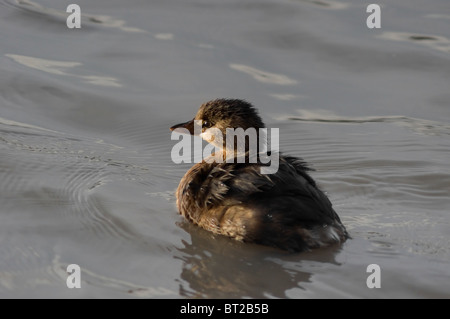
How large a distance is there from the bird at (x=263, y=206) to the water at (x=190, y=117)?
4.9 inches

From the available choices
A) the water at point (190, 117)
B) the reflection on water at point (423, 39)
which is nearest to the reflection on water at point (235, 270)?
the water at point (190, 117)

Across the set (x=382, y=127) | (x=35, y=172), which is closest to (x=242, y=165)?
(x=35, y=172)

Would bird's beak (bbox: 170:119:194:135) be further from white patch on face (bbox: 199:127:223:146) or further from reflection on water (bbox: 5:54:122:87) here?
reflection on water (bbox: 5:54:122:87)

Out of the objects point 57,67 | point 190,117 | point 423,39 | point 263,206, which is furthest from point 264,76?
point 263,206

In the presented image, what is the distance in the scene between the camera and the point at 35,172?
25.7 feet

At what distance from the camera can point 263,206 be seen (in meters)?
6.31

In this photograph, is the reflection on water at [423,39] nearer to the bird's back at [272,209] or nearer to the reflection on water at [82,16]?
the reflection on water at [82,16]

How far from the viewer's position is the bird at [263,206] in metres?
6.29

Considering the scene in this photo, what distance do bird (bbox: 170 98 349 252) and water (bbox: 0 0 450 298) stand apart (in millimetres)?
124

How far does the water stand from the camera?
5.99 meters

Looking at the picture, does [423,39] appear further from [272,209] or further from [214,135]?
[272,209]

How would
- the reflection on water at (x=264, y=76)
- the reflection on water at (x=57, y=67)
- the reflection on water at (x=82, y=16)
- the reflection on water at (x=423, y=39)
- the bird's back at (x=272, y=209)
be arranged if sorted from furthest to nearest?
1. the reflection on water at (x=82, y=16)
2. the reflection on water at (x=423, y=39)
3. the reflection on water at (x=264, y=76)
4. the reflection on water at (x=57, y=67)
5. the bird's back at (x=272, y=209)

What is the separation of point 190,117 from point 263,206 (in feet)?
10.9

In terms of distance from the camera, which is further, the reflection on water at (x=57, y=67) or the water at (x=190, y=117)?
the reflection on water at (x=57, y=67)
